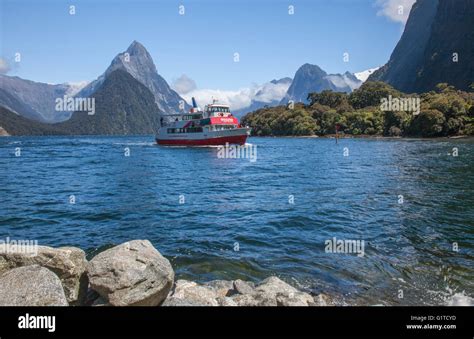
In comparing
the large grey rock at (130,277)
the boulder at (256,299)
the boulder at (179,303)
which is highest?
the large grey rock at (130,277)

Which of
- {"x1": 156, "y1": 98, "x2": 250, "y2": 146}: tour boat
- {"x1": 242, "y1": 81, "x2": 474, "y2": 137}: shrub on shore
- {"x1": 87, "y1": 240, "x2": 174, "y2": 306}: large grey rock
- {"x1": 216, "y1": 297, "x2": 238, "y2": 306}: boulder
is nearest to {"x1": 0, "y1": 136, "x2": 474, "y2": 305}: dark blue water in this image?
{"x1": 216, "y1": 297, "x2": 238, "y2": 306}: boulder

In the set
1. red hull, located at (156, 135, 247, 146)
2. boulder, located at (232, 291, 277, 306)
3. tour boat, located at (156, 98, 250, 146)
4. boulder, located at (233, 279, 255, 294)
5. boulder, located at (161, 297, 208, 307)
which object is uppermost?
tour boat, located at (156, 98, 250, 146)

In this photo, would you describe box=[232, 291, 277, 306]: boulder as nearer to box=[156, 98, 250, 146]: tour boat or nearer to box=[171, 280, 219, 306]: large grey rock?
box=[171, 280, 219, 306]: large grey rock

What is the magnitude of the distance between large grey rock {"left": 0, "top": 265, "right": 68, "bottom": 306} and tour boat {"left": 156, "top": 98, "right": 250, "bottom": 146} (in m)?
66.4

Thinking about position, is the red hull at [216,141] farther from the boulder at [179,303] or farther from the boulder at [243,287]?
the boulder at [179,303]

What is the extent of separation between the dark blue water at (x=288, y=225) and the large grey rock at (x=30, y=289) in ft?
17.8

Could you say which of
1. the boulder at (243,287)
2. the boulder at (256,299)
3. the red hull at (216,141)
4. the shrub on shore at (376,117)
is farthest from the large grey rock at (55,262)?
the shrub on shore at (376,117)

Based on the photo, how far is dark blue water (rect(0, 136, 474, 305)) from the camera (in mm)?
11305

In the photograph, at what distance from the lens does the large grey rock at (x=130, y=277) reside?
745cm

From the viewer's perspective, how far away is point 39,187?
1168 inches

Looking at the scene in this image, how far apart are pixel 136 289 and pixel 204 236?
8.14m
